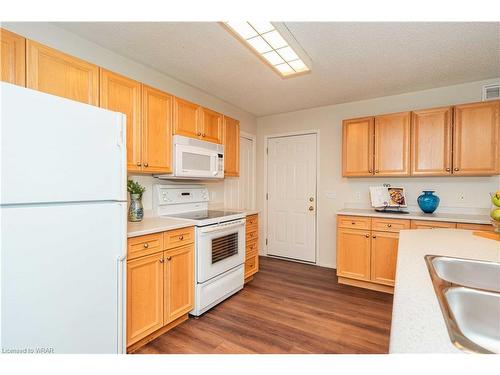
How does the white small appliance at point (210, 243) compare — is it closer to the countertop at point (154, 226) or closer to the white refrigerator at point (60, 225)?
the countertop at point (154, 226)

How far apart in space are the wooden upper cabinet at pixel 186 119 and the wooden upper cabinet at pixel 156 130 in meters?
0.07

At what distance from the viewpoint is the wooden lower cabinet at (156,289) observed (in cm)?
178

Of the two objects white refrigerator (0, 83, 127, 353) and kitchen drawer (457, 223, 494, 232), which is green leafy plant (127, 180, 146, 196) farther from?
kitchen drawer (457, 223, 494, 232)

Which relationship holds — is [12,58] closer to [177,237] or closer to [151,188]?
[151,188]

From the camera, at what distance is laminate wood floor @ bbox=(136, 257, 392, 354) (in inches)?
74.1

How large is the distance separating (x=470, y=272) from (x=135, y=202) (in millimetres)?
2457

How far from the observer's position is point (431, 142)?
282 cm

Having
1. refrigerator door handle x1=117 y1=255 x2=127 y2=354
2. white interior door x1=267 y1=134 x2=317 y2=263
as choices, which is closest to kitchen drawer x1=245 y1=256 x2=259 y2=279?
white interior door x1=267 y1=134 x2=317 y2=263

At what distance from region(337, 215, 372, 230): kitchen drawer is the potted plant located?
237 centimetres

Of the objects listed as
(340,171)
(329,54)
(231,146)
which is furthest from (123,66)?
(340,171)

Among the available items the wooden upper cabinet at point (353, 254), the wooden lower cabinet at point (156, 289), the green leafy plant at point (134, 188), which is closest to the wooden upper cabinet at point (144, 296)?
the wooden lower cabinet at point (156, 289)
